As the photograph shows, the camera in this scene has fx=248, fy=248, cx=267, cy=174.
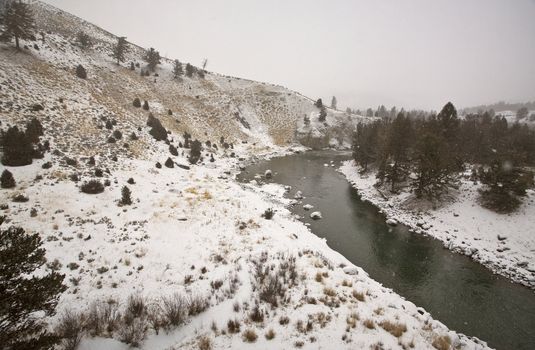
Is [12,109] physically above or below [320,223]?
above

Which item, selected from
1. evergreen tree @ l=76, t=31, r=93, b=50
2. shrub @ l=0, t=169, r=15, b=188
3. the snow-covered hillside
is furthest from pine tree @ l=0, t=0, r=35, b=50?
shrub @ l=0, t=169, r=15, b=188

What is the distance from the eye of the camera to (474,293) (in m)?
14.8

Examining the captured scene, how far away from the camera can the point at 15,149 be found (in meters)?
19.6

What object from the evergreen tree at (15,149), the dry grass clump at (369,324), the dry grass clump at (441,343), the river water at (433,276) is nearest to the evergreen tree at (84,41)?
the evergreen tree at (15,149)

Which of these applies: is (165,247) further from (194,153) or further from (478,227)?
(194,153)

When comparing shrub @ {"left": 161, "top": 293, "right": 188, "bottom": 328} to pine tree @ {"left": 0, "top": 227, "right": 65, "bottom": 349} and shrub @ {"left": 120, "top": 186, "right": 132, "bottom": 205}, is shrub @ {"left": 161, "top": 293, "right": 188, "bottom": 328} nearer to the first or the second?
pine tree @ {"left": 0, "top": 227, "right": 65, "bottom": 349}

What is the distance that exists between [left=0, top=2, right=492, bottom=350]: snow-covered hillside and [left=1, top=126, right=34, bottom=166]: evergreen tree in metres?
Result: 0.81

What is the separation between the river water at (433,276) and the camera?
12.5m

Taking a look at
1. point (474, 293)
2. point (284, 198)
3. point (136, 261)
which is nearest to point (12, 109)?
point (136, 261)

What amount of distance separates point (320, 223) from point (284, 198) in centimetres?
689

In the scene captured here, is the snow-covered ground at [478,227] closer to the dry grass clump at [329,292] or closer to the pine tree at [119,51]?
the dry grass clump at [329,292]

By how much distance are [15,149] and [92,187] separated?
6615mm

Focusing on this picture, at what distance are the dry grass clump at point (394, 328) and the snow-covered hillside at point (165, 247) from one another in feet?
0.22

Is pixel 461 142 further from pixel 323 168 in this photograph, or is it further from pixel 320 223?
pixel 320 223
